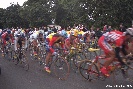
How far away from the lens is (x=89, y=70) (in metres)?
8.88

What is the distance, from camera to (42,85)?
9.18 metres

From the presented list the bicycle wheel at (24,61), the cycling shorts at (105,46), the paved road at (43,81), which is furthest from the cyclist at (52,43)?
the cycling shorts at (105,46)

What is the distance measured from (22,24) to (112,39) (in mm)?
64215

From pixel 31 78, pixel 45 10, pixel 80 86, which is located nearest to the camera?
pixel 80 86

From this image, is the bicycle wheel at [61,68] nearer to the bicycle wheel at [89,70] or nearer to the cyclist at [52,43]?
the cyclist at [52,43]

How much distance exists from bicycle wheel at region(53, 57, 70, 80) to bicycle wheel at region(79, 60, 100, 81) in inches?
39.1

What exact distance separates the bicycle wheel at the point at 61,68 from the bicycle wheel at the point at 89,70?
993mm

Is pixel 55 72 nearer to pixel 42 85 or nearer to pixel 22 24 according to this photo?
pixel 42 85

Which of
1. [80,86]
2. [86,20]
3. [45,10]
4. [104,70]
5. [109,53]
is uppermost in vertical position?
[45,10]

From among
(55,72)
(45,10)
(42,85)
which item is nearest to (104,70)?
(42,85)

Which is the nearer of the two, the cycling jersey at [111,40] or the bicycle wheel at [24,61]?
the cycling jersey at [111,40]

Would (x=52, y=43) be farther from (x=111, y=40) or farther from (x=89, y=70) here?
(x=111, y=40)

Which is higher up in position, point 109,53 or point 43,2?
point 43,2

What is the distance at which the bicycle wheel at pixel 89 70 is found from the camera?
8.73 m
